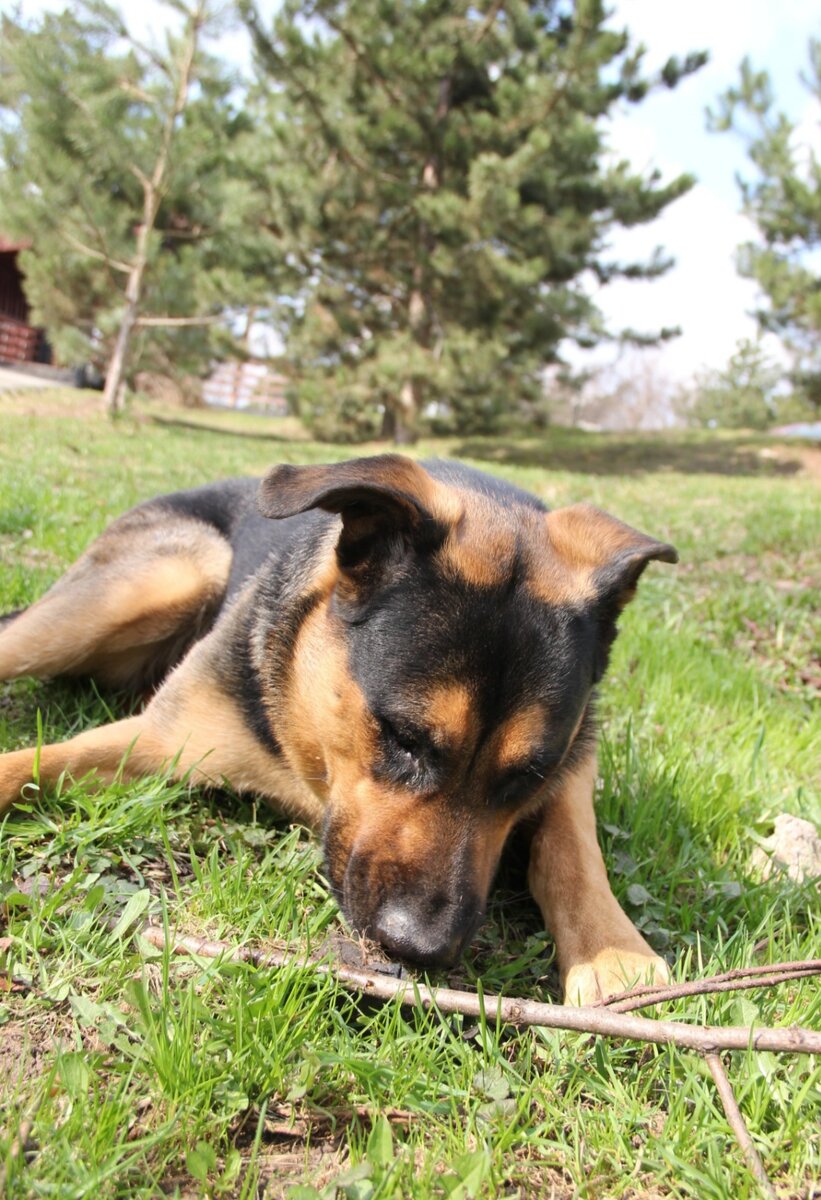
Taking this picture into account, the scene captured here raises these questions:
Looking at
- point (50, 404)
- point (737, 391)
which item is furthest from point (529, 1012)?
point (737, 391)

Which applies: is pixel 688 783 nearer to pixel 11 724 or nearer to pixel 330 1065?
pixel 330 1065

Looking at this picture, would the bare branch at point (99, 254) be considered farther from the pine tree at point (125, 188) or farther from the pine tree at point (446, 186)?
the pine tree at point (446, 186)

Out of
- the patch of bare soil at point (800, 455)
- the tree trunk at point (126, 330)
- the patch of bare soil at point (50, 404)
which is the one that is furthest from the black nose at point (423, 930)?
the patch of bare soil at point (800, 455)

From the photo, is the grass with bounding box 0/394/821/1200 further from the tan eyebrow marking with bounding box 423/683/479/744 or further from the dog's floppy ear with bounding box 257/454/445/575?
the dog's floppy ear with bounding box 257/454/445/575

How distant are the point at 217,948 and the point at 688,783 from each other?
7.61ft

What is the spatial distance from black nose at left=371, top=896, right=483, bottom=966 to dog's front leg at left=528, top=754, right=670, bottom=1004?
46 centimetres

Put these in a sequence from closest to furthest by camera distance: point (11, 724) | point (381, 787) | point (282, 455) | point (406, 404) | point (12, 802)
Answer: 1. point (381, 787)
2. point (12, 802)
3. point (11, 724)
4. point (282, 455)
5. point (406, 404)

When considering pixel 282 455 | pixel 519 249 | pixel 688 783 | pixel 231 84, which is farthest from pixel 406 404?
pixel 688 783

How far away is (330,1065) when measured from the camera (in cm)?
204

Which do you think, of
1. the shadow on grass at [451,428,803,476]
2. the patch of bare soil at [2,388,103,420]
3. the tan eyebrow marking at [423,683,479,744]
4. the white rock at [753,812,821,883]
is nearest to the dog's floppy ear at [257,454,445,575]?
the tan eyebrow marking at [423,683,479,744]

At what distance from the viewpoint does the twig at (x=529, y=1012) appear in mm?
1941

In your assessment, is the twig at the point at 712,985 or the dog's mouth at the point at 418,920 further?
the dog's mouth at the point at 418,920

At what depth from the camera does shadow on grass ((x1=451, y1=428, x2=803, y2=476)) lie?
2389cm

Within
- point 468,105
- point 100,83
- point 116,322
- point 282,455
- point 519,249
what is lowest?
point 282,455
